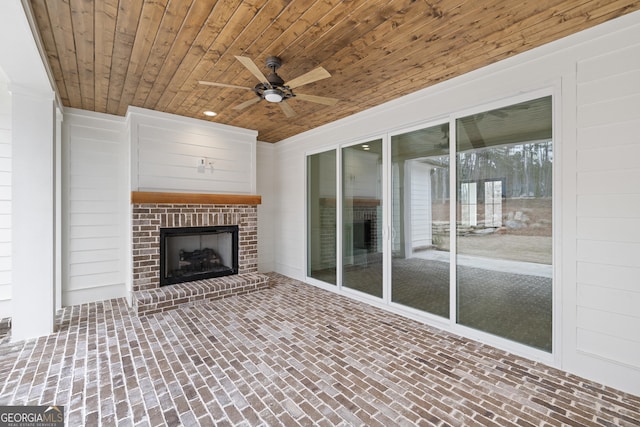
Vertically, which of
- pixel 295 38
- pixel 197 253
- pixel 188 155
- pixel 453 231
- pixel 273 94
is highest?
pixel 295 38

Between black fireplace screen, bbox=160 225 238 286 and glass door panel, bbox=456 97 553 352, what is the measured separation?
3525mm

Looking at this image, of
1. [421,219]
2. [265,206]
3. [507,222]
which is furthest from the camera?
[265,206]

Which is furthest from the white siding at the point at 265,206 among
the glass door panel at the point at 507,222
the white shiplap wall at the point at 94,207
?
the glass door panel at the point at 507,222

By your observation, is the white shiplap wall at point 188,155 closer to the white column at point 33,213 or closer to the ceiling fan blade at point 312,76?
the white column at point 33,213

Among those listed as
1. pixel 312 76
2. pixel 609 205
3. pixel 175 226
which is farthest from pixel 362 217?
pixel 175 226

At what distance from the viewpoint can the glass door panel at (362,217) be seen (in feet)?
13.0

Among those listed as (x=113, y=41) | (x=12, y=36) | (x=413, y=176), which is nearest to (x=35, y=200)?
(x=12, y=36)

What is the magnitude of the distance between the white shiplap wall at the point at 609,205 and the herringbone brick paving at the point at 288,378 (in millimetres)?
434

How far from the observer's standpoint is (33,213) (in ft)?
9.78

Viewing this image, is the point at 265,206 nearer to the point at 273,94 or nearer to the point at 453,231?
the point at 273,94

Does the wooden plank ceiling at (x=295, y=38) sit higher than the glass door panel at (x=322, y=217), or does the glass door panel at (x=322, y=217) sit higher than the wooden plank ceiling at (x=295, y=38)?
the wooden plank ceiling at (x=295, y=38)

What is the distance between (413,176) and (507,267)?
141 centimetres

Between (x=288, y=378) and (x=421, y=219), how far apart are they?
2.26 m

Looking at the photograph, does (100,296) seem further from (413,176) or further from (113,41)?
(413,176)
